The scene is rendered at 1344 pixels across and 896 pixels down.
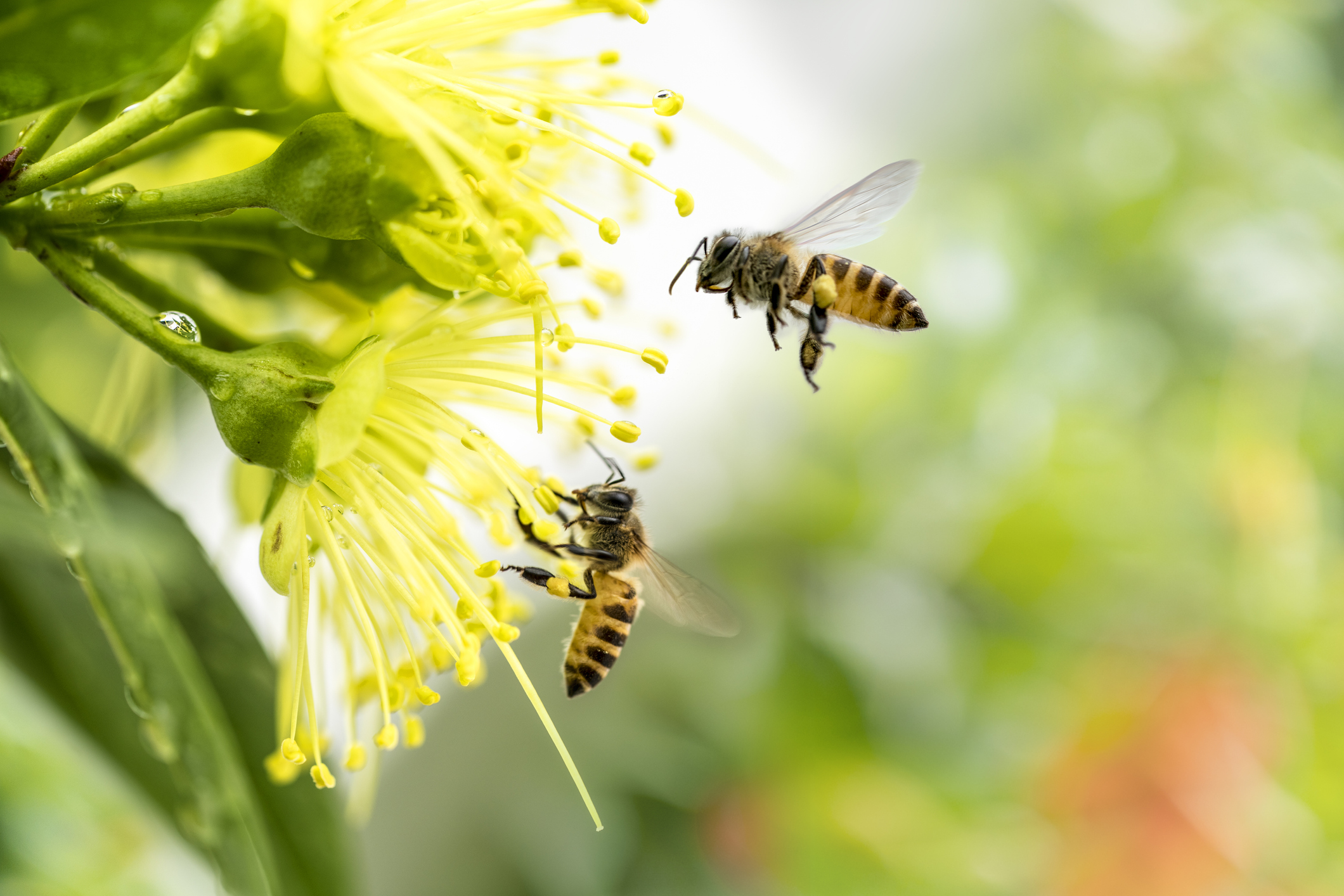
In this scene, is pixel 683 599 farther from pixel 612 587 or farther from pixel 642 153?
pixel 642 153

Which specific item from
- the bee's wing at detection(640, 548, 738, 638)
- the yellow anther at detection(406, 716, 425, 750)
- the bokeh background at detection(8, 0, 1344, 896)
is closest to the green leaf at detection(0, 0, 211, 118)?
the yellow anther at detection(406, 716, 425, 750)

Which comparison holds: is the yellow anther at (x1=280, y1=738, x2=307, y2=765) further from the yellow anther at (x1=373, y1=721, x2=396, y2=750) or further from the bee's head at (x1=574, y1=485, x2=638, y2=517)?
the bee's head at (x1=574, y1=485, x2=638, y2=517)

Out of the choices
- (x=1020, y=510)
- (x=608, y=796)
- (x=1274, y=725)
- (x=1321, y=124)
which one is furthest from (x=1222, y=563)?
(x=608, y=796)

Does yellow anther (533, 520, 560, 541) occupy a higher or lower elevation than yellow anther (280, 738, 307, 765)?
higher

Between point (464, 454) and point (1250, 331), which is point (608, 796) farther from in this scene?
point (1250, 331)

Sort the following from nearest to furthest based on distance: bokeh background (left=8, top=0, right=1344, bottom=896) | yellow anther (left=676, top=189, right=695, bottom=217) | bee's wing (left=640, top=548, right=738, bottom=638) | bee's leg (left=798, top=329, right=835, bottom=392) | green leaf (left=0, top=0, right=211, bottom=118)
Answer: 1. green leaf (left=0, top=0, right=211, bottom=118)
2. yellow anther (left=676, top=189, right=695, bottom=217)
3. bee's leg (left=798, top=329, right=835, bottom=392)
4. bee's wing (left=640, top=548, right=738, bottom=638)
5. bokeh background (left=8, top=0, right=1344, bottom=896)

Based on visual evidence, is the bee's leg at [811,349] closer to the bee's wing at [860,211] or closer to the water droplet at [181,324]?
the bee's wing at [860,211]

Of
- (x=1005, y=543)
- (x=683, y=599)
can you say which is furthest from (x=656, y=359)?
(x=1005, y=543)
